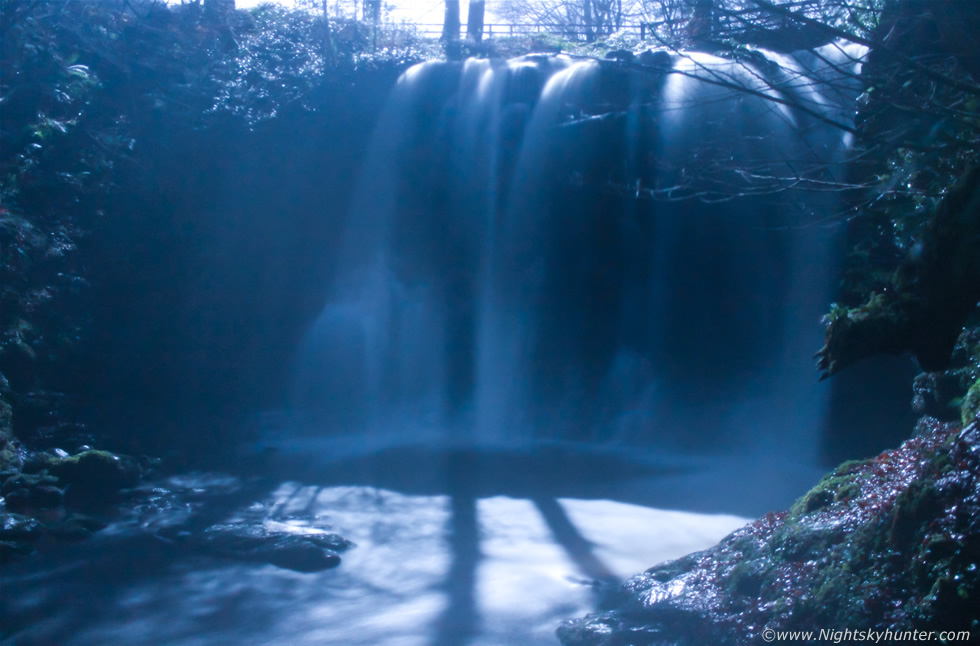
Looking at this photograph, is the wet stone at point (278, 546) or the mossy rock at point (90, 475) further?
the mossy rock at point (90, 475)

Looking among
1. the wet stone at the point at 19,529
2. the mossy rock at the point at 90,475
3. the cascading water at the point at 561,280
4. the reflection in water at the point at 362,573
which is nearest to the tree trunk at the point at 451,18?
the cascading water at the point at 561,280

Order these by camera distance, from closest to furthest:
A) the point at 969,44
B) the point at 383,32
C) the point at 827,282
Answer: the point at 969,44 < the point at 827,282 < the point at 383,32

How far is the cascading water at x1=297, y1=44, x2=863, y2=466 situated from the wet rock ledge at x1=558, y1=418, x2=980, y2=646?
5.82 meters

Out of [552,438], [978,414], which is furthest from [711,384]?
[978,414]

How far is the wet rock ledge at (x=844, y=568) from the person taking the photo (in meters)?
3.29

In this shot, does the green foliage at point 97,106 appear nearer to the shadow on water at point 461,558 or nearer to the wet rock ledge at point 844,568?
the shadow on water at point 461,558

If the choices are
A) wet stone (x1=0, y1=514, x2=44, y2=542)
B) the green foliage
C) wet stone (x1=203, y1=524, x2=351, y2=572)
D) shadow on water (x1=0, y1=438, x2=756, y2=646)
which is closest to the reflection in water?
shadow on water (x1=0, y1=438, x2=756, y2=646)

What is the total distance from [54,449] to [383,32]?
11055mm

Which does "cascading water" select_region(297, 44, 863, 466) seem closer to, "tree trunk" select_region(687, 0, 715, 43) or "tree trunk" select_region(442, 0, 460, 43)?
"tree trunk" select_region(442, 0, 460, 43)

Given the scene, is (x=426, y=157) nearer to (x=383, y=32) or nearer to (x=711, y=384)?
(x=383, y=32)

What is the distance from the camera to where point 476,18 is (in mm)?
18500

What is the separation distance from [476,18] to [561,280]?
8.77 metres

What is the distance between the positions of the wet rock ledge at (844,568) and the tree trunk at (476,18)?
15202 millimetres

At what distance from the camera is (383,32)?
16.7 meters
